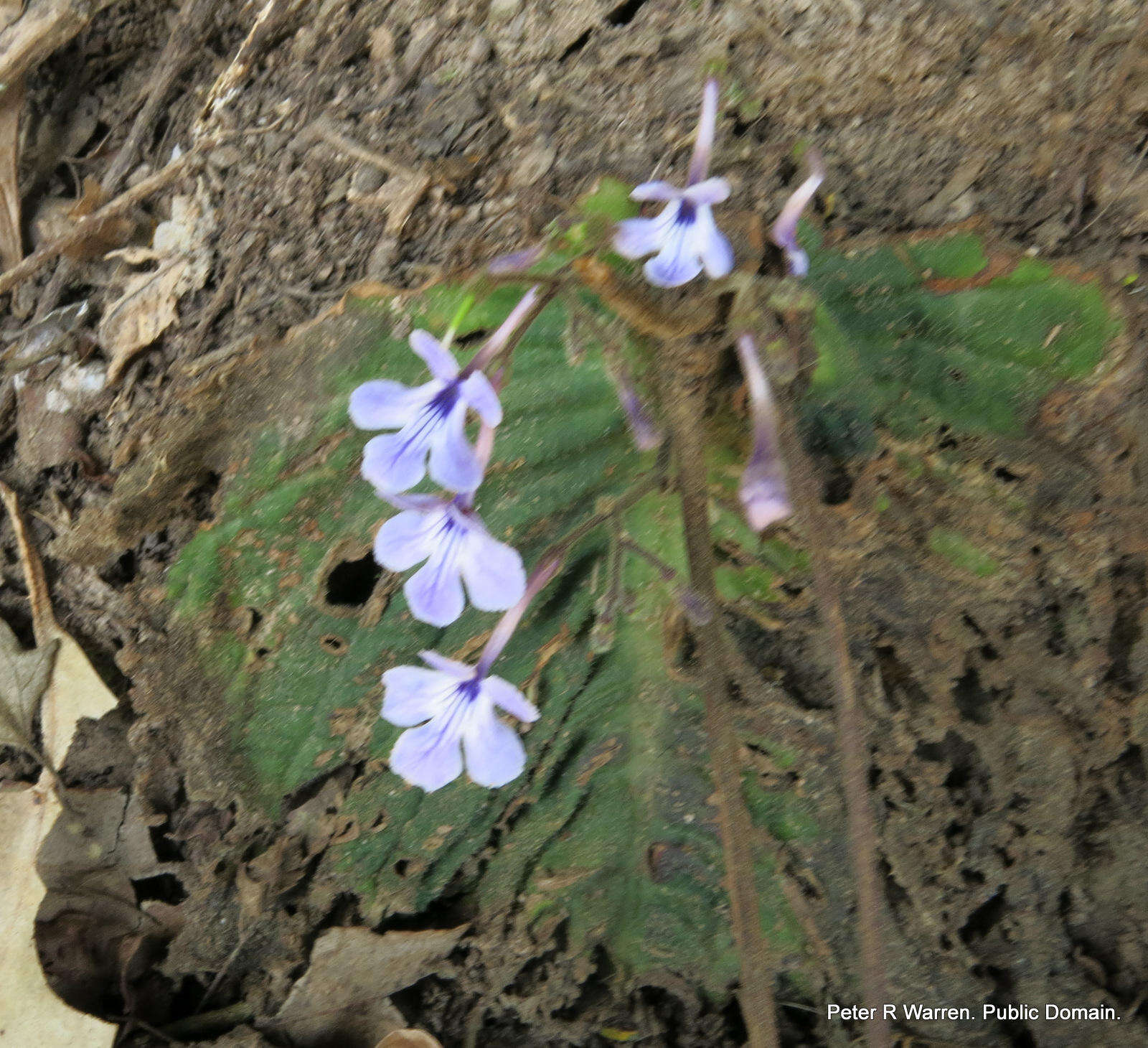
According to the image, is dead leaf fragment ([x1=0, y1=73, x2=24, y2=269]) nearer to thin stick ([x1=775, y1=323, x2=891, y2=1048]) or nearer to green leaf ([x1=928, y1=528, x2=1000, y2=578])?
thin stick ([x1=775, y1=323, x2=891, y2=1048])

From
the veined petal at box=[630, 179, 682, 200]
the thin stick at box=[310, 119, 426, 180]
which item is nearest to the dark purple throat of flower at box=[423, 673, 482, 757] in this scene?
the veined petal at box=[630, 179, 682, 200]

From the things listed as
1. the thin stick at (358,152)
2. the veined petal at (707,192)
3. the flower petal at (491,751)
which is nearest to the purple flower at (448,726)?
the flower petal at (491,751)

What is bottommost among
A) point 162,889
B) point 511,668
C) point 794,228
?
point 162,889

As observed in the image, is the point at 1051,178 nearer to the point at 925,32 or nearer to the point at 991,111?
the point at 991,111

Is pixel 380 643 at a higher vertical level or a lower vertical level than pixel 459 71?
lower

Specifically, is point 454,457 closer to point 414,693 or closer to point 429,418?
point 429,418

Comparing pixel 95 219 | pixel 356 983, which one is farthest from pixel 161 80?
pixel 356 983

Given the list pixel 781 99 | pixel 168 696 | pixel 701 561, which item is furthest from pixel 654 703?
pixel 781 99
